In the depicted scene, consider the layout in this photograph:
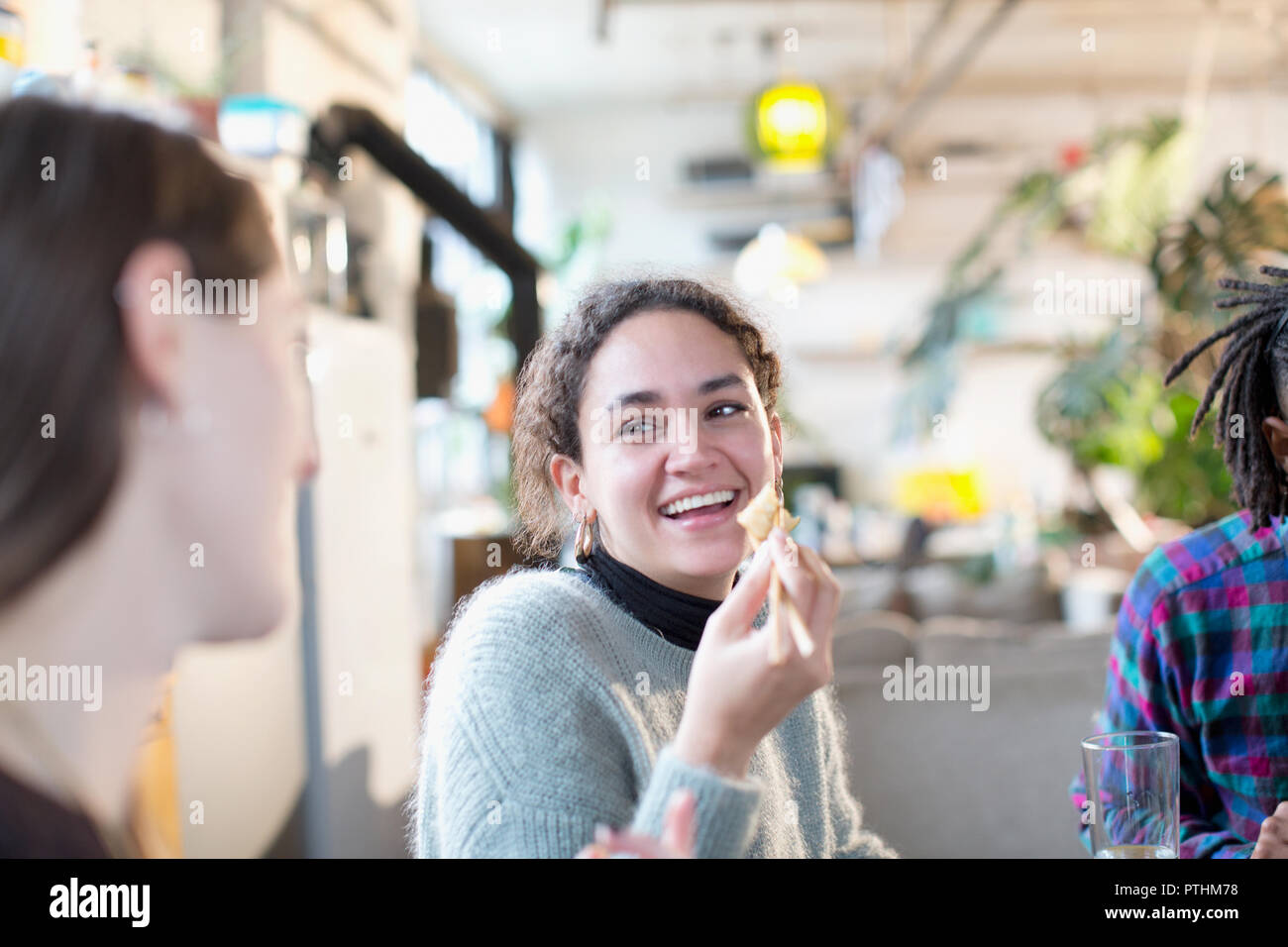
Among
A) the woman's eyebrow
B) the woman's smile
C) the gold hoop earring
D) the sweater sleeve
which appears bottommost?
the sweater sleeve

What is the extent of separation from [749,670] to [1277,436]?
81 centimetres

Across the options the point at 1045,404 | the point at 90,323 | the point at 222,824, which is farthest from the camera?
the point at 1045,404

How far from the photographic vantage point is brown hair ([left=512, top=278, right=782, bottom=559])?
103 centimetres

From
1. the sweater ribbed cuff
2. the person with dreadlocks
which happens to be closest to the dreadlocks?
the person with dreadlocks

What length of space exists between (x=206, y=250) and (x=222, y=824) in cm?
183

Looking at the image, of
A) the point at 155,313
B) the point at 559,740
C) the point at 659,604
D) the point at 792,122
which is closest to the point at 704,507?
the point at 659,604

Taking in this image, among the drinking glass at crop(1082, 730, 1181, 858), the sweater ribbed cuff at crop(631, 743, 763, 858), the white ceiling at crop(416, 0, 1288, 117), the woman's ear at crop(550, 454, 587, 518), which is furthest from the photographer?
the white ceiling at crop(416, 0, 1288, 117)

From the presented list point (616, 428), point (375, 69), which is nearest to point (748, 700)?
point (616, 428)

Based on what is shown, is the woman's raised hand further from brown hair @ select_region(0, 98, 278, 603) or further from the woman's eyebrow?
brown hair @ select_region(0, 98, 278, 603)

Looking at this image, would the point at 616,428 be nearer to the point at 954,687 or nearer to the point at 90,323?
the point at 90,323

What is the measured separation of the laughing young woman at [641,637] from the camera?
76 centimetres

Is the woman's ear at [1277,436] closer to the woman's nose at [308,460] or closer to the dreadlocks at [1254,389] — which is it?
the dreadlocks at [1254,389]

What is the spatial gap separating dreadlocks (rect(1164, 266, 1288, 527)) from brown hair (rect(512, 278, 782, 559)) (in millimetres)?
544

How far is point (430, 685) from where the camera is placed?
3.22 feet
